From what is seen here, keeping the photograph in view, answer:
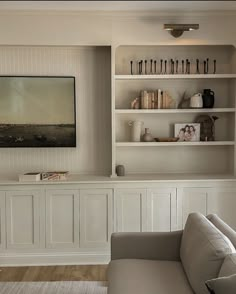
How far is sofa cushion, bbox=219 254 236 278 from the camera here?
87.5 inches

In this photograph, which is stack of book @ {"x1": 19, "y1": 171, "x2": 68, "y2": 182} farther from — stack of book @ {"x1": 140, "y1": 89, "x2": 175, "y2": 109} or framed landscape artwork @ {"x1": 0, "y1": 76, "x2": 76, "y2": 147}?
stack of book @ {"x1": 140, "y1": 89, "x2": 175, "y2": 109}

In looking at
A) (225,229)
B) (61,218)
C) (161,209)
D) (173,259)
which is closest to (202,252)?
(225,229)

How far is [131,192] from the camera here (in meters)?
4.39

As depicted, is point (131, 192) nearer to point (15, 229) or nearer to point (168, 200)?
point (168, 200)

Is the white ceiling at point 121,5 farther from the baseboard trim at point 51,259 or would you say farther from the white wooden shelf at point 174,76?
the baseboard trim at point 51,259

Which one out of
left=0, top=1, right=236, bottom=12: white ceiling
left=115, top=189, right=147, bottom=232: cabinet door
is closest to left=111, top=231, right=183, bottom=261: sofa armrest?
left=115, top=189, right=147, bottom=232: cabinet door

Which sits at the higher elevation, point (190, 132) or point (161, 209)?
point (190, 132)

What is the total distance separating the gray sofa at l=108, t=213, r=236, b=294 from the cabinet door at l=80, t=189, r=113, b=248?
108 centimetres

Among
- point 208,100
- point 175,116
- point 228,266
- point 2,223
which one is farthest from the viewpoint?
point 175,116

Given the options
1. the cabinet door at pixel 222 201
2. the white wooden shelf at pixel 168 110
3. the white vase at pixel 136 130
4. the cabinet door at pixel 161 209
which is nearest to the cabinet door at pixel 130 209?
the cabinet door at pixel 161 209

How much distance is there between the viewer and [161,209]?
14.5 ft

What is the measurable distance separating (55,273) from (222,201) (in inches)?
72.1

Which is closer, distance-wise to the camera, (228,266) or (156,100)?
(228,266)

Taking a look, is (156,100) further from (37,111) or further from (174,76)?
(37,111)
